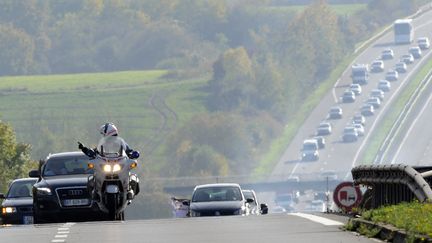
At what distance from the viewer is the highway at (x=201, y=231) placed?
80.7ft

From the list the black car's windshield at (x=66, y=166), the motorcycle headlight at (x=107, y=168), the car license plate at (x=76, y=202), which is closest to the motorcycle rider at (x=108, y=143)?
the motorcycle headlight at (x=107, y=168)

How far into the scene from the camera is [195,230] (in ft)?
89.1

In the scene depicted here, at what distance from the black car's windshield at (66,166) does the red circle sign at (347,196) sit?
5451 millimetres

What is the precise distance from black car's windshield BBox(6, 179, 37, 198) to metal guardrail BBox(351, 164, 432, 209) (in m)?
12.4

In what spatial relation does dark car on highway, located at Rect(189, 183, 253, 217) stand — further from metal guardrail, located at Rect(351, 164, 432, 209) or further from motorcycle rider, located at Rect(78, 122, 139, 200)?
metal guardrail, located at Rect(351, 164, 432, 209)

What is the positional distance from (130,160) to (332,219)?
6602 millimetres

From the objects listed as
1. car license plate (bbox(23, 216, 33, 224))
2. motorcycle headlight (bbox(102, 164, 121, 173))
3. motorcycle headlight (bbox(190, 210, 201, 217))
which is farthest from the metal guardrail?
Result: car license plate (bbox(23, 216, 33, 224))

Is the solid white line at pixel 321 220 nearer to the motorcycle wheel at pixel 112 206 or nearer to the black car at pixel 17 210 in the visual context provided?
the motorcycle wheel at pixel 112 206

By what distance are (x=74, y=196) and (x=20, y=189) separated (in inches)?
333

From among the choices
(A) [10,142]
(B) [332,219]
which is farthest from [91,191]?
(A) [10,142]

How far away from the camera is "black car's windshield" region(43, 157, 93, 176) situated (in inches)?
1519

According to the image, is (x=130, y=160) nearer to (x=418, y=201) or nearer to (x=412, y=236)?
(x=418, y=201)

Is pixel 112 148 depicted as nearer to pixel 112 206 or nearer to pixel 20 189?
pixel 112 206

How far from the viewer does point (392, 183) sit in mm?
30234
